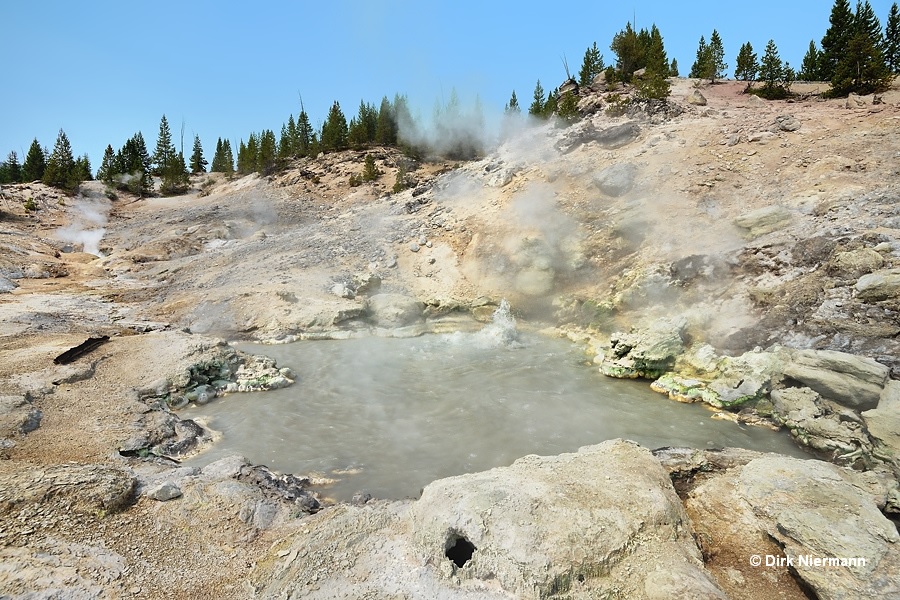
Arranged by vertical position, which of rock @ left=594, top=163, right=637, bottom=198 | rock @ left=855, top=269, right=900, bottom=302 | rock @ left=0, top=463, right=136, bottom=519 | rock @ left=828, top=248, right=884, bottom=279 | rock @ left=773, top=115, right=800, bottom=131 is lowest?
rock @ left=0, top=463, right=136, bottom=519

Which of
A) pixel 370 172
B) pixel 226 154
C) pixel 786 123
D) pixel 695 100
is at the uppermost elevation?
pixel 226 154

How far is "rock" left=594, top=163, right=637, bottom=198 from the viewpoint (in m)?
18.4

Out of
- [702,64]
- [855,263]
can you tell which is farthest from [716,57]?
[855,263]

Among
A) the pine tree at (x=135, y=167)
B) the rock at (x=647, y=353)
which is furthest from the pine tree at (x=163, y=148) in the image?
the rock at (x=647, y=353)

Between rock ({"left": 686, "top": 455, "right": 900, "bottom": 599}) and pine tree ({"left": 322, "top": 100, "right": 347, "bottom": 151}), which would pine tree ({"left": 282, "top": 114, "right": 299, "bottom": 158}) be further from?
rock ({"left": 686, "top": 455, "right": 900, "bottom": 599})

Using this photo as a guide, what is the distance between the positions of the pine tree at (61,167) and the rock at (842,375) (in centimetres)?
5644

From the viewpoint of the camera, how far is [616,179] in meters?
18.6

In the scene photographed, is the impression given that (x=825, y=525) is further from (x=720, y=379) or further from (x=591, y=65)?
(x=591, y=65)

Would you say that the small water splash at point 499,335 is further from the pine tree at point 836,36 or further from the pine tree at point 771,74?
the pine tree at point 836,36

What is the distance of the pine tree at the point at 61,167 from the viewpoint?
4262 cm

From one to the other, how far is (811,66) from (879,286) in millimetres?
42583

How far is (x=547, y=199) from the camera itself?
64.1 feet

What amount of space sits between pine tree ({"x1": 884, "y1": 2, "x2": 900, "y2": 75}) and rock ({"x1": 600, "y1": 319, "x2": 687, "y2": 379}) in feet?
135

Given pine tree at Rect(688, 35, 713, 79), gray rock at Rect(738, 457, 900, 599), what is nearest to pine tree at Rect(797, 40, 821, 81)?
pine tree at Rect(688, 35, 713, 79)
